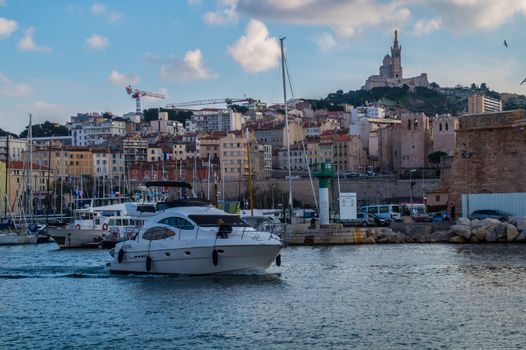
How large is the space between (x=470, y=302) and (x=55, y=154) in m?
97.0

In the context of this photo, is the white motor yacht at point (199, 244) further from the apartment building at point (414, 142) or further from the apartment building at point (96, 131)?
the apartment building at point (96, 131)

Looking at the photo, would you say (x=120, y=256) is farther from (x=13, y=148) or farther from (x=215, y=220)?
(x=13, y=148)

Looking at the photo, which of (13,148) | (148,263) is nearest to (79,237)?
(148,263)

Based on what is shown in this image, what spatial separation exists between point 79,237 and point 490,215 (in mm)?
19930

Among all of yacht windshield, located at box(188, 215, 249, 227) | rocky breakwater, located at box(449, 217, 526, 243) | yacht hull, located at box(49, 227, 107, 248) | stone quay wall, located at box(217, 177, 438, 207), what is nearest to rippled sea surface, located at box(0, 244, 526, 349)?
yacht windshield, located at box(188, 215, 249, 227)

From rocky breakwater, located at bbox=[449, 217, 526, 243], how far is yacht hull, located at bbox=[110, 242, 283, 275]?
47.5 ft

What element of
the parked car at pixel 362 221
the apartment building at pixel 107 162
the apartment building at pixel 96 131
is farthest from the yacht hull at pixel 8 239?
the apartment building at pixel 96 131

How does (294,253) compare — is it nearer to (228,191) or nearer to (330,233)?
(330,233)

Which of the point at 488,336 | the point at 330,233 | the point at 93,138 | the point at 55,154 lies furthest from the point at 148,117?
the point at 488,336

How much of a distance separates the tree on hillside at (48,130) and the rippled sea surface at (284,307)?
13968cm

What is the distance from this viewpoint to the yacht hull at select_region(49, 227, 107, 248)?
42312 mm

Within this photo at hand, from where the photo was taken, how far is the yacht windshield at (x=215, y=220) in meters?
23.5

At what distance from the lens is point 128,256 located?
24.8 metres

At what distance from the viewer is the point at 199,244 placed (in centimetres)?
2309
